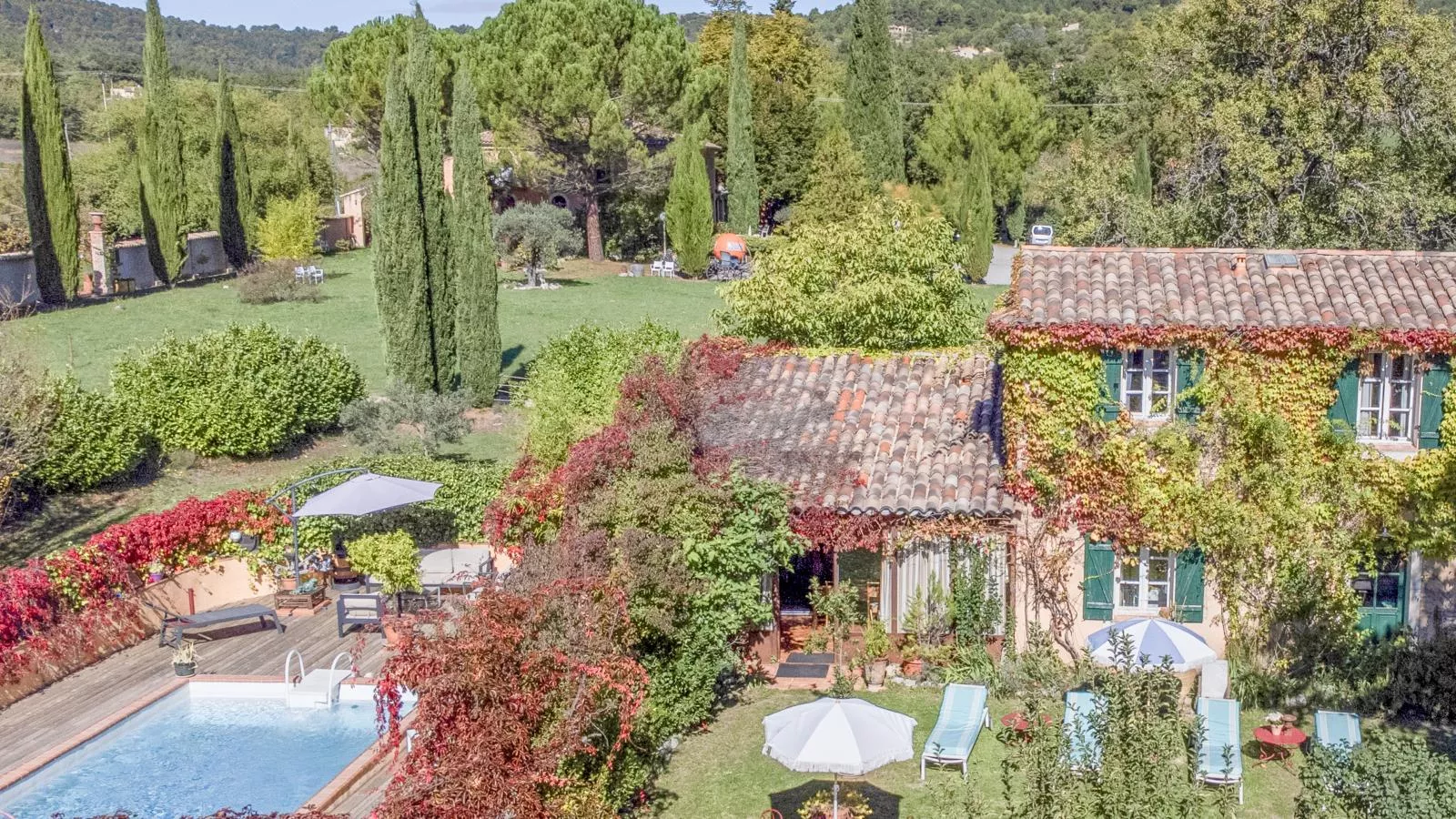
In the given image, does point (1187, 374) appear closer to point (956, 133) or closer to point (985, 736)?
point (985, 736)

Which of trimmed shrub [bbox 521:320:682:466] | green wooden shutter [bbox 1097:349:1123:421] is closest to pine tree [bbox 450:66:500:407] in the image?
trimmed shrub [bbox 521:320:682:466]

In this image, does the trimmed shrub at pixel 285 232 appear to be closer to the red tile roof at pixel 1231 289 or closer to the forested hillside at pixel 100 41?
the red tile roof at pixel 1231 289

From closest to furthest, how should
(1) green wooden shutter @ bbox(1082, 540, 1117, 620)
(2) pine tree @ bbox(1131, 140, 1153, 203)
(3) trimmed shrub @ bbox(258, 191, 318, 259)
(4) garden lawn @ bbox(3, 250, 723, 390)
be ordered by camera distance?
(1) green wooden shutter @ bbox(1082, 540, 1117, 620), (4) garden lawn @ bbox(3, 250, 723, 390), (2) pine tree @ bbox(1131, 140, 1153, 203), (3) trimmed shrub @ bbox(258, 191, 318, 259)

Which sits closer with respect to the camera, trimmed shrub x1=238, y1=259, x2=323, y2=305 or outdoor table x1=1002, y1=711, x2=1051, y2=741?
outdoor table x1=1002, y1=711, x2=1051, y2=741

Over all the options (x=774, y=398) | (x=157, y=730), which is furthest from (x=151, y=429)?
(x=774, y=398)

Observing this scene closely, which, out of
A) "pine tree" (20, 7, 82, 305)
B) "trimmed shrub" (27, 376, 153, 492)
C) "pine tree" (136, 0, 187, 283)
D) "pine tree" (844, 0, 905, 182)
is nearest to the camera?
"trimmed shrub" (27, 376, 153, 492)

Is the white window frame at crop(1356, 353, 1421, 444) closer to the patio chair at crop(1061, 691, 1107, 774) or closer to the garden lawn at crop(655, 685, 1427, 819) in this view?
the garden lawn at crop(655, 685, 1427, 819)
